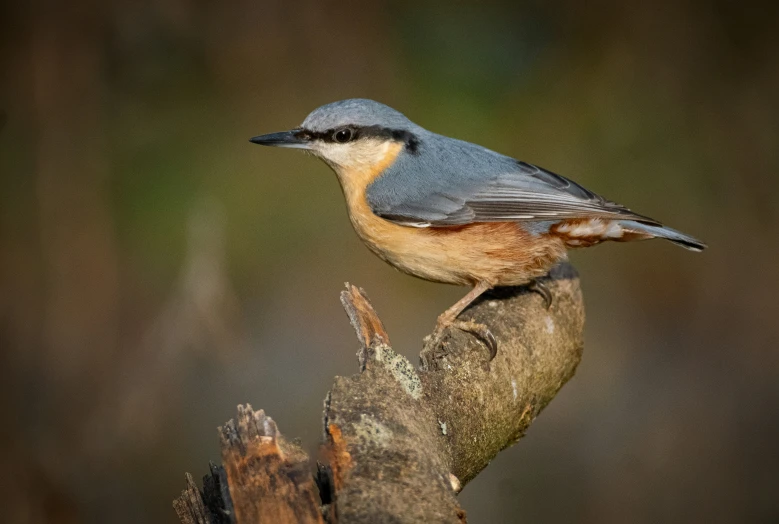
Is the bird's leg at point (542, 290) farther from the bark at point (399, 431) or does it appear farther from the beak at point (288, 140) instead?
the beak at point (288, 140)

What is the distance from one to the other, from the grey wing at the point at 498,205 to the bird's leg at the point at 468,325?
0.29 m

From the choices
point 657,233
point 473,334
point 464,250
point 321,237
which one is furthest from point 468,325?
point 321,237

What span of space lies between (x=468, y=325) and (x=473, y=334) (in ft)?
0.19

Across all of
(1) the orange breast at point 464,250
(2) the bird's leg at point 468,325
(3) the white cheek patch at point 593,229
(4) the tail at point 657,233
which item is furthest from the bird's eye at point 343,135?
(4) the tail at point 657,233

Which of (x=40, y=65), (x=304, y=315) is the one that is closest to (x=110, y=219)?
(x=40, y=65)

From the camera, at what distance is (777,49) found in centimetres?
528

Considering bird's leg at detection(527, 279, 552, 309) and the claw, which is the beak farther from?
bird's leg at detection(527, 279, 552, 309)

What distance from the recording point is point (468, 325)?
2.85 metres

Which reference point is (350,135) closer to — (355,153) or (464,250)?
(355,153)

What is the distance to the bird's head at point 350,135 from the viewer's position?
3.15 m

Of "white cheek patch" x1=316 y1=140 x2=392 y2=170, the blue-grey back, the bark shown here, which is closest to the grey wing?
the blue-grey back

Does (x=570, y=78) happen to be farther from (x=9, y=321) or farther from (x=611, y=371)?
(x=9, y=321)

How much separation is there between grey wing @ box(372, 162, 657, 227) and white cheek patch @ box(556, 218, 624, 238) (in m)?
0.08

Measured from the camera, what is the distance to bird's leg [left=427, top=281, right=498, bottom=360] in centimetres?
273
